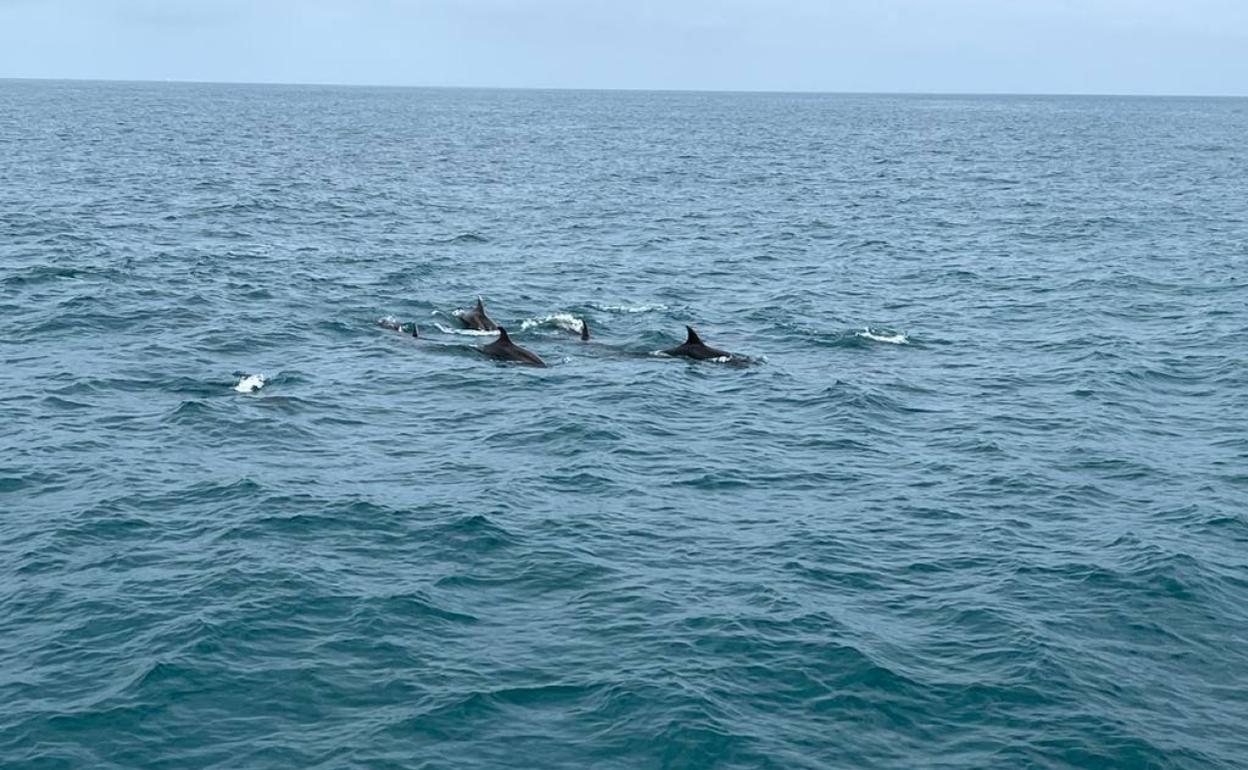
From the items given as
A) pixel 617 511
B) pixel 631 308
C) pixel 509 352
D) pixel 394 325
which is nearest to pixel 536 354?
pixel 509 352

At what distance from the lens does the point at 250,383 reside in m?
41.6

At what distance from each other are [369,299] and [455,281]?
6197mm

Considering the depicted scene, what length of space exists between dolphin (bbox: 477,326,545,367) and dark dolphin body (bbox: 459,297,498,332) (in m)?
4.95

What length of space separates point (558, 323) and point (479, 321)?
10.2ft

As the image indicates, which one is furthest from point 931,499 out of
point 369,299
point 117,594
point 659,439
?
point 369,299

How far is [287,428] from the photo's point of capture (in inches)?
1473

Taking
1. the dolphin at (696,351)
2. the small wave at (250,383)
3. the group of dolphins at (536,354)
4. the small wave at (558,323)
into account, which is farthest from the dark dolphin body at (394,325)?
the dolphin at (696,351)

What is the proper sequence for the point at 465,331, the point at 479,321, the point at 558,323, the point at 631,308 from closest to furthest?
the point at 465,331 → the point at 479,321 → the point at 558,323 → the point at 631,308

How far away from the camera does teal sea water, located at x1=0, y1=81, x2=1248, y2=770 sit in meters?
22.0

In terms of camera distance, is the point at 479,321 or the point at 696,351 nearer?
the point at 696,351

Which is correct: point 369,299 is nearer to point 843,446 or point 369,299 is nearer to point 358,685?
point 843,446

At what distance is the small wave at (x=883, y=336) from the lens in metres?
50.1

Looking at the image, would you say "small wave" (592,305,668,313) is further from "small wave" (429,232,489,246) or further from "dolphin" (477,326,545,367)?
"small wave" (429,232,489,246)

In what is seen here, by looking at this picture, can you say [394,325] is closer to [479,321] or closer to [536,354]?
[479,321]
